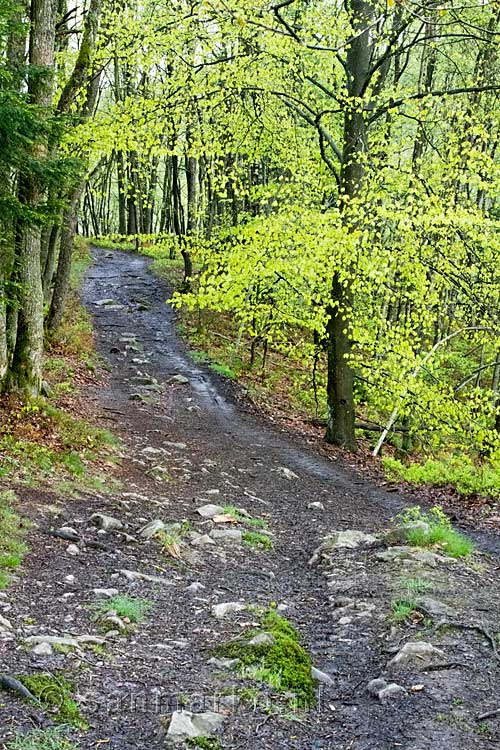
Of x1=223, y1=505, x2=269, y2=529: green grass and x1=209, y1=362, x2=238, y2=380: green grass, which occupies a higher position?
x1=209, y1=362, x2=238, y2=380: green grass

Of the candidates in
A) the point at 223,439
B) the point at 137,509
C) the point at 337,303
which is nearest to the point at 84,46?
the point at 337,303

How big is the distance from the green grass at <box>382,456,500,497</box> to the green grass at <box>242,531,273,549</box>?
578 cm

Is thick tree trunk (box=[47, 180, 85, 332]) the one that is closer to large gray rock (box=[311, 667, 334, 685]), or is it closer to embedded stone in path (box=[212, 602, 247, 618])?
embedded stone in path (box=[212, 602, 247, 618])

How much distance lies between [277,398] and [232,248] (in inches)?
237

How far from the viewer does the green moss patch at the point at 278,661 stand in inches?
170

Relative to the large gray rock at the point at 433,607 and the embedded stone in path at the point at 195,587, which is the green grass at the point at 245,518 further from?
the large gray rock at the point at 433,607

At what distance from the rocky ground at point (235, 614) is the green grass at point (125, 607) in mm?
37

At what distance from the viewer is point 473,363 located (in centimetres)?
2527

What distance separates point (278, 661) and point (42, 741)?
5.82 ft

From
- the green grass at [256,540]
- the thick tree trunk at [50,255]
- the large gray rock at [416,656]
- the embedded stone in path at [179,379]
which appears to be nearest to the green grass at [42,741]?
the large gray rock at [416,656]

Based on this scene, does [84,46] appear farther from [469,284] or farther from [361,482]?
[361,482]

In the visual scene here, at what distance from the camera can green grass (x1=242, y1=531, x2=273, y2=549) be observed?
25.5 feet

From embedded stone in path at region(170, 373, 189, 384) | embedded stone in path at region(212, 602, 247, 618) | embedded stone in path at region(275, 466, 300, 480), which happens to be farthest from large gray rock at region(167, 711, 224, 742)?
embedded stone in path at region(170, 373, 189, 384)

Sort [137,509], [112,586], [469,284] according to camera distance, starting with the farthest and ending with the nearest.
→ 1. [469,284]
2. [137,509]
3. [112,586]
